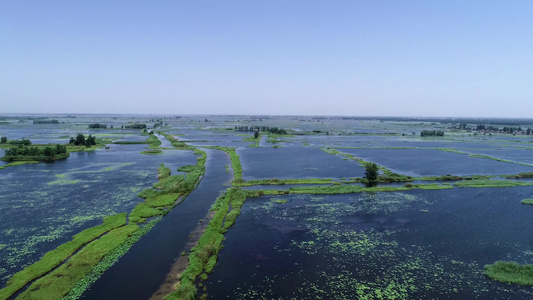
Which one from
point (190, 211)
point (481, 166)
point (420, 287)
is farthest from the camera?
point (481, 166)

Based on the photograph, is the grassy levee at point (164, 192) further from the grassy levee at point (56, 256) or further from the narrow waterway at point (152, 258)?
the grassy levee at point (56, 256)

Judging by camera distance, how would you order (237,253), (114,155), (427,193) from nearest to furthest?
(237,253) < (427,193) < (114,155)

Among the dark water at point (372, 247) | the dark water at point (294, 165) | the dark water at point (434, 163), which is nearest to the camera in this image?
the dark water at point (372, 247)

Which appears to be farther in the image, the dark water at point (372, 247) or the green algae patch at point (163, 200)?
the green algae patch at point (163, 200)

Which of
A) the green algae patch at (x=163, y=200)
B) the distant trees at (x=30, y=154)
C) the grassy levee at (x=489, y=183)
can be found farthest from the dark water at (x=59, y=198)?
the grassy levee at (x=489, y=183)

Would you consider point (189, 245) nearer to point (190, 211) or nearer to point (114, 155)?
point (190, 211)

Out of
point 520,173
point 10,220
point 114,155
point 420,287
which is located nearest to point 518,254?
point 420,287
